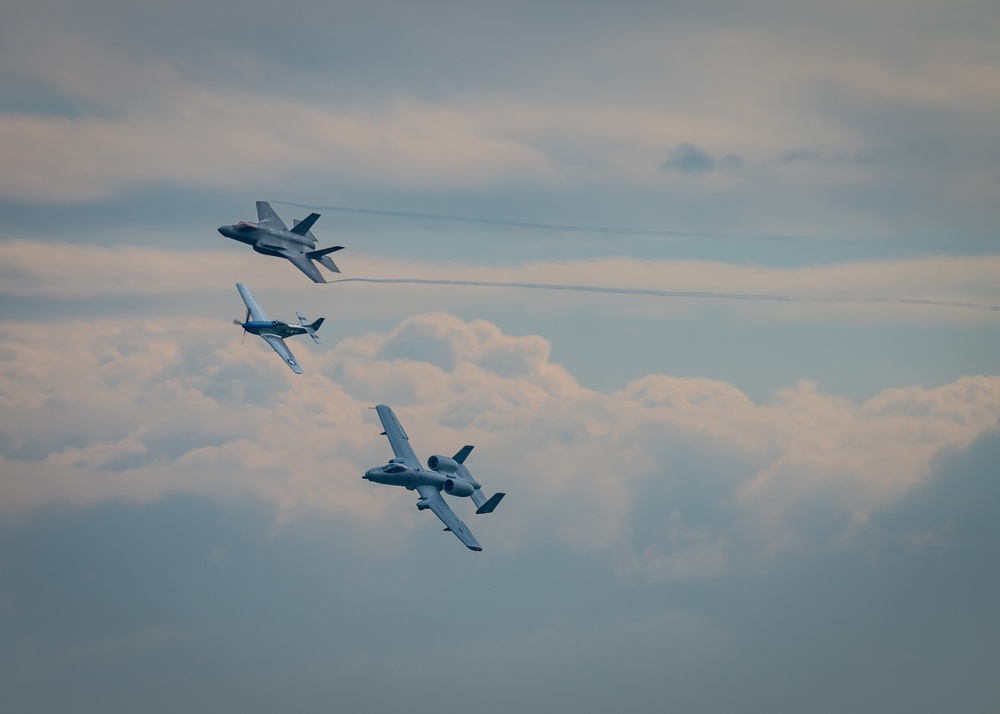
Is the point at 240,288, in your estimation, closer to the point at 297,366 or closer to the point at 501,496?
the point at 297,366

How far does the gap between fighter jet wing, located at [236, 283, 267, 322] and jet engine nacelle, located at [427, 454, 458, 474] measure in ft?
111

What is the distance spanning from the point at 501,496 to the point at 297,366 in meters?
34.8

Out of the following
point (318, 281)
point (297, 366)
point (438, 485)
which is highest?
point (318, 281)

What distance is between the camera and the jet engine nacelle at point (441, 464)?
515ft

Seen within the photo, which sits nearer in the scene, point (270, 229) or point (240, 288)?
point (270, 229)

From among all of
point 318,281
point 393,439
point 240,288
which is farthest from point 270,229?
point 393,439

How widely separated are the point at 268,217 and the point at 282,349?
19.3 meters

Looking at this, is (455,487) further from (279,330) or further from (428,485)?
(279,330)

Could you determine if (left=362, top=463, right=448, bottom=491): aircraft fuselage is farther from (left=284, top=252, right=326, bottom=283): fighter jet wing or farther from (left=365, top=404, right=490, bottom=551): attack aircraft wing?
(left=284, top=252, right=326, bottom=283): fighter jet wing

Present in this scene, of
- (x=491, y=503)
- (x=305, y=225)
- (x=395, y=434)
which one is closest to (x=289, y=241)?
(x=305, y=225)

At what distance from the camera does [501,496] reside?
151 metres

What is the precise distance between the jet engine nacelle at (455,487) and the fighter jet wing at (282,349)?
27425mm

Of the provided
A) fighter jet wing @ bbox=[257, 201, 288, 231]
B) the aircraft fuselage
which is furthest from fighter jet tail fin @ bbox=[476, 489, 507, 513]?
fighter jet wing @ bbox=[257, 201, 288, 231]

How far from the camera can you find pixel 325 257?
155 metres
